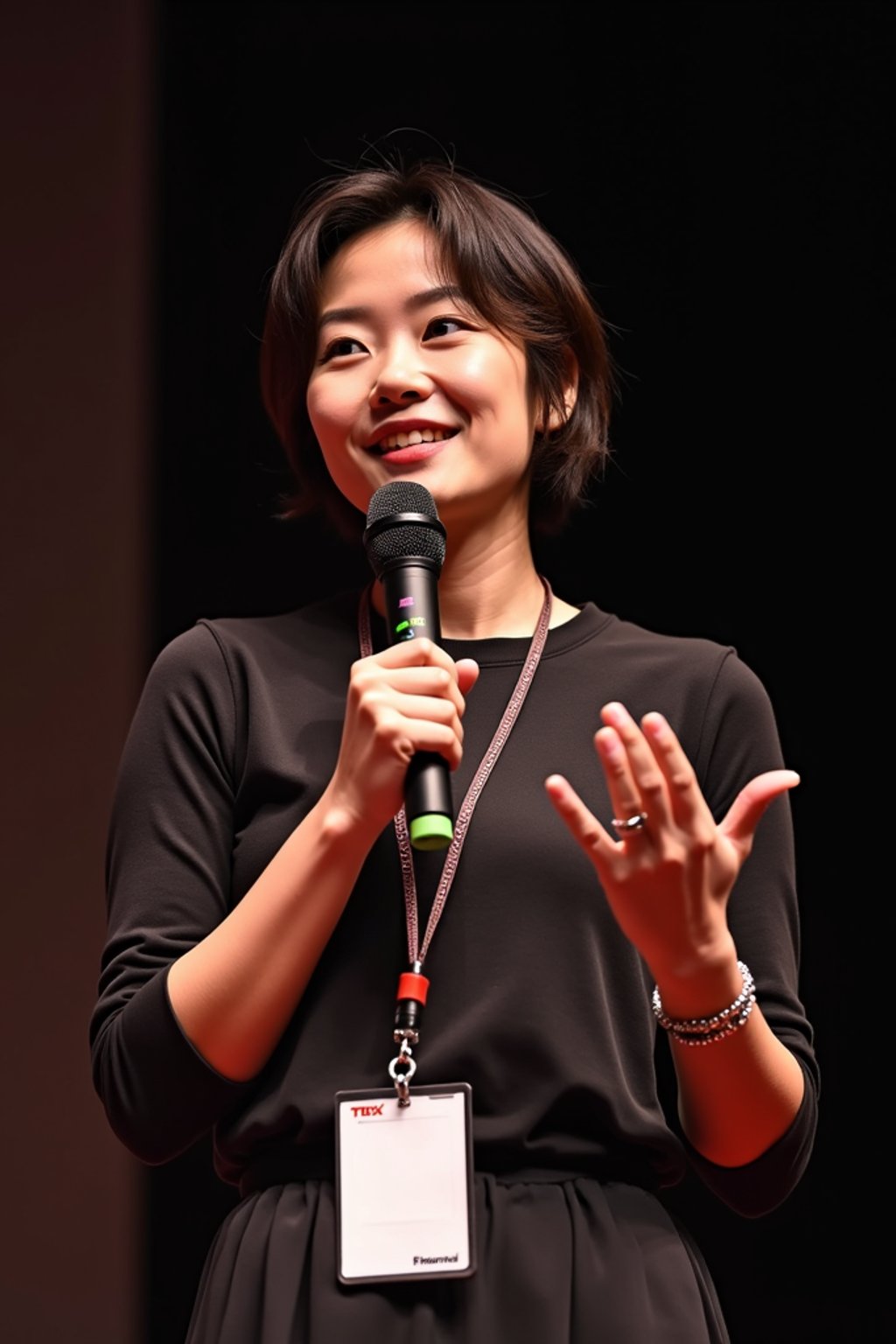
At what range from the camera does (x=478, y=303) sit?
1613mm

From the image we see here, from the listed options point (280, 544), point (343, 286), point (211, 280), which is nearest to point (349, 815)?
point (343, 286)

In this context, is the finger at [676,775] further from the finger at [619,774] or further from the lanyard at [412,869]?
the lanyard at [412,869]

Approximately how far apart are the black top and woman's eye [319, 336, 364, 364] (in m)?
0.26

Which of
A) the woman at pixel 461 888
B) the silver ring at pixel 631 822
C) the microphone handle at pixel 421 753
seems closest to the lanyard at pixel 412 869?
the woman at pixel 461 888

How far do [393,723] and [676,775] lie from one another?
21 cm

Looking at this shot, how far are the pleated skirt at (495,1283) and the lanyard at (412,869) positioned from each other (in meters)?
0.12

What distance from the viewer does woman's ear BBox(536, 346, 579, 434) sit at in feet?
5.69

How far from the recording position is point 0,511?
2.68 metres

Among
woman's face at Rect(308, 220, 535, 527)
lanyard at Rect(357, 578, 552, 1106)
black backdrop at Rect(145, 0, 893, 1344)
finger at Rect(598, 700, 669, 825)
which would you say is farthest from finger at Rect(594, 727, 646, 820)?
black backdrop at Rect(145, 0, 893, 1344)

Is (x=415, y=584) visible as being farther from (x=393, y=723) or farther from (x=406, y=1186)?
(x=406, y=1186)

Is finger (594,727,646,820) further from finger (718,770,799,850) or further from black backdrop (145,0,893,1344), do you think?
black backdrop (145,0,893,1344)

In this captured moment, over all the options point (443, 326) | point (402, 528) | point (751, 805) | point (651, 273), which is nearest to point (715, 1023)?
point (751, 805)

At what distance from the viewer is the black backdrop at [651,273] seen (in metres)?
2.70

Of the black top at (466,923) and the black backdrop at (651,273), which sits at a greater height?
the black backdrop at (651,273)
